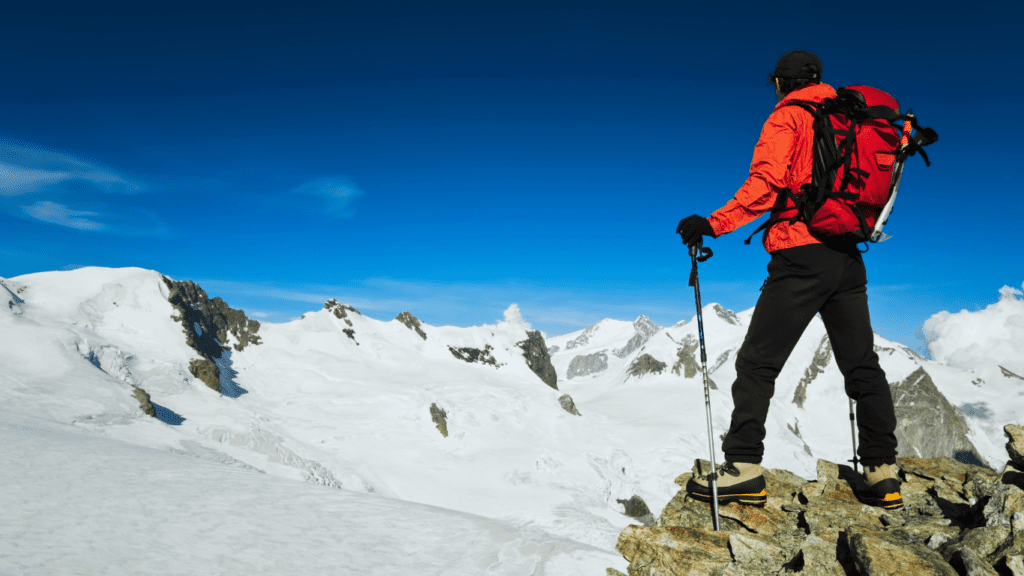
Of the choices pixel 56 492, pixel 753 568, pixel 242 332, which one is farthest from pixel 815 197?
pixel 242 332

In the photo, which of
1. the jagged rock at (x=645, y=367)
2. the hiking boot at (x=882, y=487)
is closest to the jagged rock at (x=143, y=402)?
the hiking boot at (x=882, y=487)

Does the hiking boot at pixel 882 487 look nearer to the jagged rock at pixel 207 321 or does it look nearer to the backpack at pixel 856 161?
the backpack at pixel 856 161

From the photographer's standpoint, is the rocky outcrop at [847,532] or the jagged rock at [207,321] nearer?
the rocky outcrop at [847,532]

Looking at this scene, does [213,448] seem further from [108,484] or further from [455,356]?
[455,356]

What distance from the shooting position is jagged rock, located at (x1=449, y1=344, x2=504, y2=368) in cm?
8069

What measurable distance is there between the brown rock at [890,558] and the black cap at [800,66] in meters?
3.38

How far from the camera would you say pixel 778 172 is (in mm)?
3578

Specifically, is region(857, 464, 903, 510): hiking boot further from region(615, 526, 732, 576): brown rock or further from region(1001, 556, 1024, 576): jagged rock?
region(1001, 556, 1024, 576): jagged rock

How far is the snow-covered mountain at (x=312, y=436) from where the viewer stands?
4.57 meters

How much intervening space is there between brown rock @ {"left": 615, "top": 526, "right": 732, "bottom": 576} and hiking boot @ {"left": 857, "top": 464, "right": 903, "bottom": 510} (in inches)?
54.5

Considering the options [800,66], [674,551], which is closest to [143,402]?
[674,551]

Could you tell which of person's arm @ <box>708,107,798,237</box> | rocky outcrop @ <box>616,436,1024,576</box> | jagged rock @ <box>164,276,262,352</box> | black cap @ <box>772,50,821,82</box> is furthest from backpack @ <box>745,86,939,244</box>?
jagged rock @ <box>164,276,262,352</box>

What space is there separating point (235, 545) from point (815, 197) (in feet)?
17.6

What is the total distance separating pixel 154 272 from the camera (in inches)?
2297
